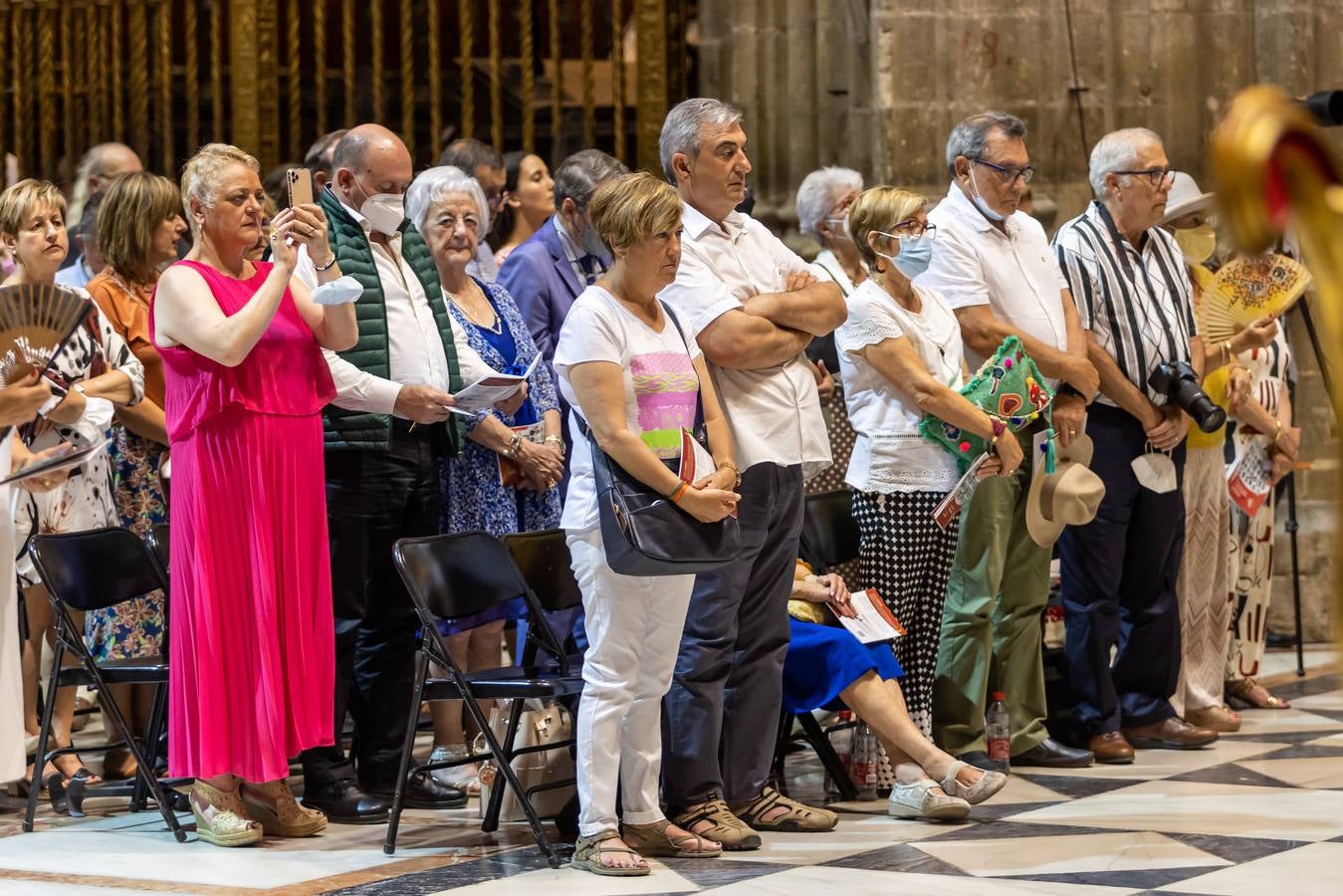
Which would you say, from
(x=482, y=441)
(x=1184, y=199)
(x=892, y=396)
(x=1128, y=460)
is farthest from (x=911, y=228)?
(x=1184, y=199)

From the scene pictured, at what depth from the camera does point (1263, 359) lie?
6836 mm

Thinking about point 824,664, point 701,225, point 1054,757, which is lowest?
point 1054,757

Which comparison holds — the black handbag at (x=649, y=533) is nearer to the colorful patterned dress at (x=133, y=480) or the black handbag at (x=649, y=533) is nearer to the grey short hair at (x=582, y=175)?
the grey short hair at (x=582, y=175)

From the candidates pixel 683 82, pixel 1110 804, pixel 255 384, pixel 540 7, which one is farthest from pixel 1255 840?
pixel 540 7

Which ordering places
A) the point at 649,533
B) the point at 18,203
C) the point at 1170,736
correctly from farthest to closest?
the point at 1170,736
the point at 18,203
the point at 649,533

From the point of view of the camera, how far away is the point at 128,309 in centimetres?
559

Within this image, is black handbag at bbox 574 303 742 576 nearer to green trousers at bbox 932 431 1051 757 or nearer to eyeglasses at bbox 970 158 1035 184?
green trousers at bbox 932 431 1051 757

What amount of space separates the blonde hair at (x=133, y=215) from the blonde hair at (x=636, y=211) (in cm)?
176

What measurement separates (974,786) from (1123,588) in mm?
1450

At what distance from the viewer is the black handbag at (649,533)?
404cm

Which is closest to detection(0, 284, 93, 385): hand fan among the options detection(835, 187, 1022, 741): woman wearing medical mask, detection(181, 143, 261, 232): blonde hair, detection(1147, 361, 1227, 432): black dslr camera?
detection(181, 143, 261, 232): blonde hair

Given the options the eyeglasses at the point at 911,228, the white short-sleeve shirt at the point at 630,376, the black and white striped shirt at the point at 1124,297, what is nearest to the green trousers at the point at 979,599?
the black and white striped shirt at the point at 1124,297

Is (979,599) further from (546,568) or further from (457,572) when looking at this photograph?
(457,572)

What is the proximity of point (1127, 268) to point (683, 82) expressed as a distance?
3.13 m
